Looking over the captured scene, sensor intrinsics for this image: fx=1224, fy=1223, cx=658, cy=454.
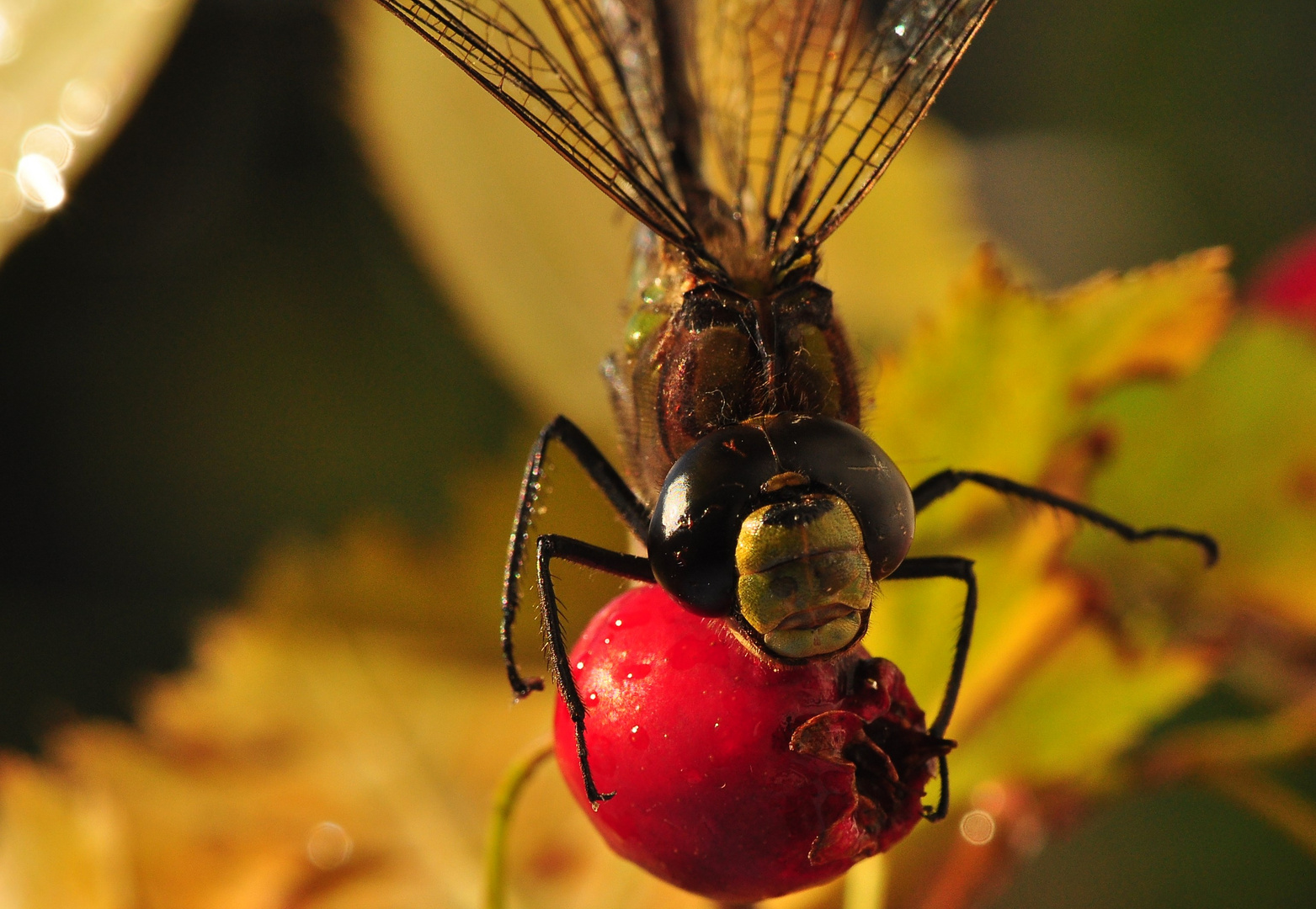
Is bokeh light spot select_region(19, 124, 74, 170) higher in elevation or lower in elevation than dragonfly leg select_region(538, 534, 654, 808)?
higher

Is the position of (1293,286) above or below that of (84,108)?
below

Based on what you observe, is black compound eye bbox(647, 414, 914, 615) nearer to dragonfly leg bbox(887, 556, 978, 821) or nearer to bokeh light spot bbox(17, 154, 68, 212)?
dragonfly leg bbox(887, 556, 978, 821)

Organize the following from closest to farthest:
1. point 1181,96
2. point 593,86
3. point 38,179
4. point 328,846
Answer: point 593,86 < point 328,846 < point 38,179 < point 1181,96

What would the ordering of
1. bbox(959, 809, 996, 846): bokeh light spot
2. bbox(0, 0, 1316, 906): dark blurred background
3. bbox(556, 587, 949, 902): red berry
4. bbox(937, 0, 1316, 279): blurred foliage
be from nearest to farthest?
1. bbox(556, 587, 949, 902): red berry
2. bbox(959, 809, 996, 846): bokeh light spot
3. bbox(0, 0, 1316, 906): dark blurred background
4. bbox(937, 0, 1316, 279): blurred foliage

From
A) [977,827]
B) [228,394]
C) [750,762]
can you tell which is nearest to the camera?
[750,762]

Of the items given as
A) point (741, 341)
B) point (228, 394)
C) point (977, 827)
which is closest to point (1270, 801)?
point (977, 827)

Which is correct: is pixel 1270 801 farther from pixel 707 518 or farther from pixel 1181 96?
pixel 1181 96

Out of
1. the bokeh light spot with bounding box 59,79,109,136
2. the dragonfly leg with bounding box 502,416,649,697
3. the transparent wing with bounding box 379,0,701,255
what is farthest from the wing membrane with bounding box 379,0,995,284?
the bokeh light spot with bounding box 59,79,109,136
